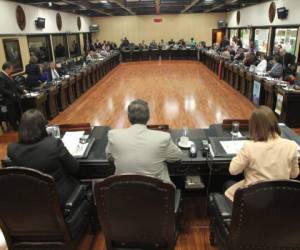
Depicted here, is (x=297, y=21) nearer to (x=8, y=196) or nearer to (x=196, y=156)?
(x=196, y=156)

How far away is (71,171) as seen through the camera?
6.60 ft

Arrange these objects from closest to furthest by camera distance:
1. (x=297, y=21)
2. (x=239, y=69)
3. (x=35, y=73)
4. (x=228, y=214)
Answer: (x=228, y=214) < (x=35, y=73) < (x=239, y=69) < (x=297, y=21)

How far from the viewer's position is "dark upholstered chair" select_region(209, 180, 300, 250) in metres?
1.38

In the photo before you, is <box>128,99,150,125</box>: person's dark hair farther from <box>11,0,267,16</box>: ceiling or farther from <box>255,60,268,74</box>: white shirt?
<box>11,0,267,16</box>: ceiling

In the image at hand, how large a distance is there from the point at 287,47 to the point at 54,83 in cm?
770

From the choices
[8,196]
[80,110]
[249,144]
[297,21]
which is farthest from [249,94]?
[8,196]

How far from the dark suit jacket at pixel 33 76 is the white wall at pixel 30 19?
2423 millimetres

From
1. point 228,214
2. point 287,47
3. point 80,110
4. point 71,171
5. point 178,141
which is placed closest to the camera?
point 228,214

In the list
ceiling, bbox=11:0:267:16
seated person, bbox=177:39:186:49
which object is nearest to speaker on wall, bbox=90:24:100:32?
ceiling, bbox=11:0:267:16

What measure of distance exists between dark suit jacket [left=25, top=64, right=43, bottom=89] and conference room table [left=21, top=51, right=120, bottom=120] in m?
0.22

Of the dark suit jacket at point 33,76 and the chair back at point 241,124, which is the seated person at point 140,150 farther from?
the dark suit jacket at point 33,76

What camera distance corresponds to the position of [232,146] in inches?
92.6

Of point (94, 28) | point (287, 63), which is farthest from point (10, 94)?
point (94, 28)

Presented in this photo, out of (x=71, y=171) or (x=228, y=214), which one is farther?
(x=71, y=171)
